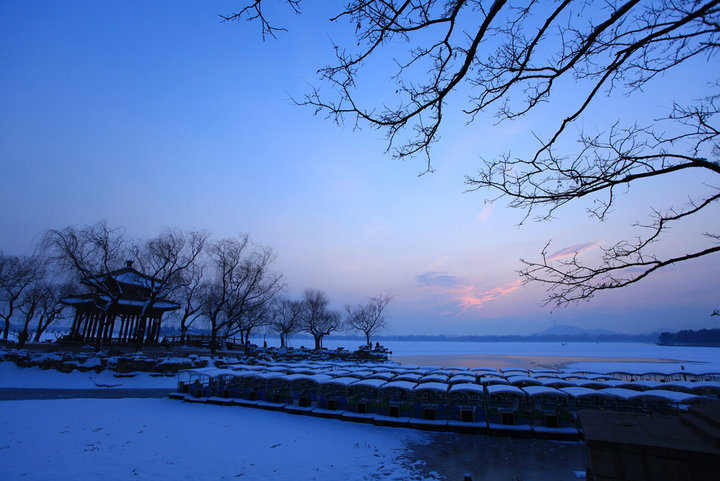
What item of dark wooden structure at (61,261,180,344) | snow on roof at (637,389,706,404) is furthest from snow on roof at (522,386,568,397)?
dark wooden structure at (61,261,180,344)

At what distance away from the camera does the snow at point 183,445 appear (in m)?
8.34

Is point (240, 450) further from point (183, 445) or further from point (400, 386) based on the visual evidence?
point (400, 386)

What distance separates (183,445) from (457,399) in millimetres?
12031

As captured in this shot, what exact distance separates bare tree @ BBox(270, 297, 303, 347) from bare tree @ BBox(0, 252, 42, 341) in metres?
28.9

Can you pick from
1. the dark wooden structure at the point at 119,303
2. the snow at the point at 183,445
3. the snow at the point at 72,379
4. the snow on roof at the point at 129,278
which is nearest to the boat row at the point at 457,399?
the snow at the point at 183,445

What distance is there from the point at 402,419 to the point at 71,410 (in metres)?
13.9

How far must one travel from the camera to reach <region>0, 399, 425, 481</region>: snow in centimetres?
834

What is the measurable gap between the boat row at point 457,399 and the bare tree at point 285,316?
Answer: 3267 centimetres

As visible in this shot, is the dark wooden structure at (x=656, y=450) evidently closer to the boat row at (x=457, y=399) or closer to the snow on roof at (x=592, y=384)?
the boat row at (x=457, y=399)

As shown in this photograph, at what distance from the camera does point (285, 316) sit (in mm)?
56875

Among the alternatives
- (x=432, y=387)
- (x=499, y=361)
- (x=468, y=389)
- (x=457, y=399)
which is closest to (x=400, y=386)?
(x=432, y=387)

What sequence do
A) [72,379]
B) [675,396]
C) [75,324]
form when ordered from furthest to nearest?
[75,324]
[72,379]
[675,396]

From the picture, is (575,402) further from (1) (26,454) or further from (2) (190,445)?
(1) (26,454)

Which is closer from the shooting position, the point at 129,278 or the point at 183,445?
the point at 183,445
